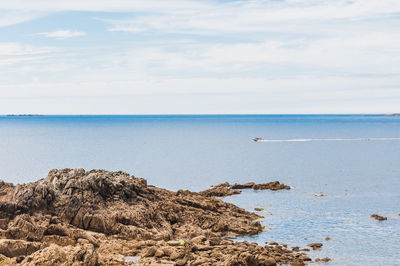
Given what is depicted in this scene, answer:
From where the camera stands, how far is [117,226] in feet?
77.7

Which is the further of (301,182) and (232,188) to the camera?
(301,182)

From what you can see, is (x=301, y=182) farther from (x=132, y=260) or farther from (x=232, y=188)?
(x=132, y=260)

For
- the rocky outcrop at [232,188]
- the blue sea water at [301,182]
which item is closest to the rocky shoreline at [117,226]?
the blue sea water at [301,182]

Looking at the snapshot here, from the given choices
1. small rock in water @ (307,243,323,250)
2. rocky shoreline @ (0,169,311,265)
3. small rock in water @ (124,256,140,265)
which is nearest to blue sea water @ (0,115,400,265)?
small rock in water @ (307,243,323,250)

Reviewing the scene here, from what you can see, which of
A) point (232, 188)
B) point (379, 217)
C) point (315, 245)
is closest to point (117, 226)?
point (315, 245)

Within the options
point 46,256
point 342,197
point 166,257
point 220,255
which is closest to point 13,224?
point 46,256

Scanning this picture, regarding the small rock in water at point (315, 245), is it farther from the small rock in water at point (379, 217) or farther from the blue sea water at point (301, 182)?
the small rock in water at point (379, 217)

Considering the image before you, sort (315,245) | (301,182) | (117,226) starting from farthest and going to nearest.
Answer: (301,182)
(117,226)
(315,245)

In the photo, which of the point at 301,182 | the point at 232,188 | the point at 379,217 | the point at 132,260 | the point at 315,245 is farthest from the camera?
the point at 301,182

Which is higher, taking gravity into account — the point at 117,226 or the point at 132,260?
the point at 117,226

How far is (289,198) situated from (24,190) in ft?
64.7

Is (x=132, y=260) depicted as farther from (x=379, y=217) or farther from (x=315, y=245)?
(x=379, y=217)

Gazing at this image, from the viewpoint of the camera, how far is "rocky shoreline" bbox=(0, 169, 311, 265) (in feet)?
62.5

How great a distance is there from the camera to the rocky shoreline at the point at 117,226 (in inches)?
750
